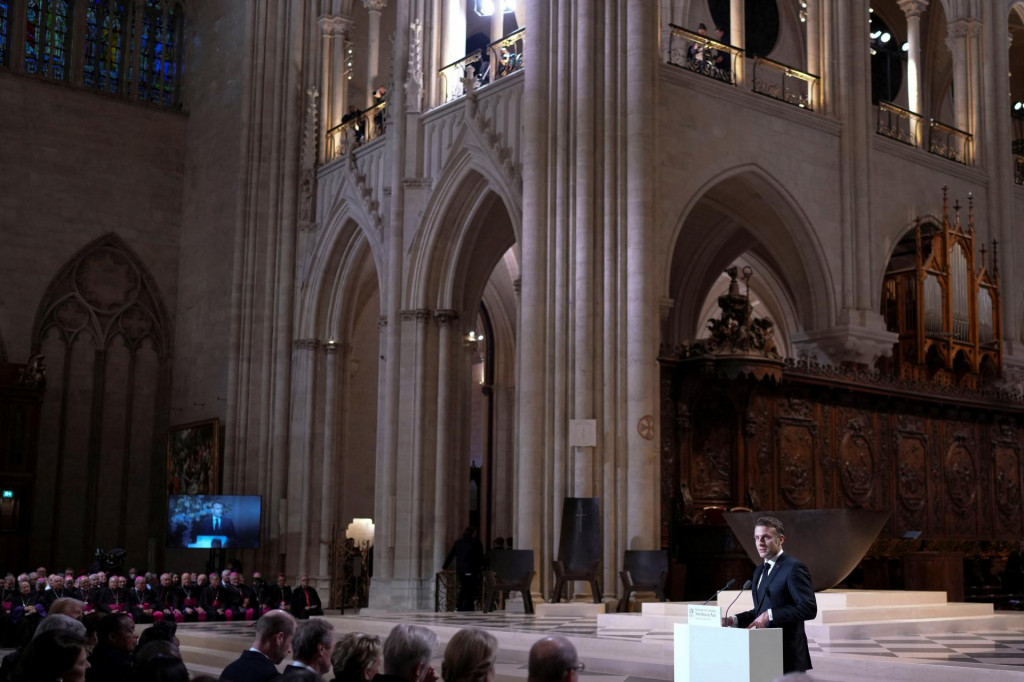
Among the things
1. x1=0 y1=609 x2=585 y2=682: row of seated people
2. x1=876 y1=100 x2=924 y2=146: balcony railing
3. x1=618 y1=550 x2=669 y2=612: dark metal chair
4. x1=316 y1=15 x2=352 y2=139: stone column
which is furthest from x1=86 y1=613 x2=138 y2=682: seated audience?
x1=316 y1=15 x2=352 y2=139: stone column

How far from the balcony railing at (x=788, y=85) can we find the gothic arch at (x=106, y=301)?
1116cm

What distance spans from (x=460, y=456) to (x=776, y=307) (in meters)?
8.56

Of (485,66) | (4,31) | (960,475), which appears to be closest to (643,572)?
(960,475)

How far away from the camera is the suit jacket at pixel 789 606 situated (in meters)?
5.30

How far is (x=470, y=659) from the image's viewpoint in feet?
12.1

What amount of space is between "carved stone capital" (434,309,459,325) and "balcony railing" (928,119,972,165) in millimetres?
7241

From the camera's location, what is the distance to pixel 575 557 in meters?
12.8

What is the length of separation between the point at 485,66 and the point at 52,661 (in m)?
13.4

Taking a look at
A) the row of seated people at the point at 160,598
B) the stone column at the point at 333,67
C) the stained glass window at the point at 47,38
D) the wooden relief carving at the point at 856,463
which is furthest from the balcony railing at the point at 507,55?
the stained glass window at the point at 47,38

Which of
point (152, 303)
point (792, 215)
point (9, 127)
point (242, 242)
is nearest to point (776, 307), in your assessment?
point (792, 215)

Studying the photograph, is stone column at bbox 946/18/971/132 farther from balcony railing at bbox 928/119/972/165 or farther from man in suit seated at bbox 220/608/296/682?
man in suit seated at bbox 220/608/296/682

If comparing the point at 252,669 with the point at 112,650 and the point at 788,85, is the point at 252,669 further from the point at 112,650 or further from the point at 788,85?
the point at 788,85

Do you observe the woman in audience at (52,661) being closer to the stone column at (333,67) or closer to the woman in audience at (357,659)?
the woman in audience at (357,659)

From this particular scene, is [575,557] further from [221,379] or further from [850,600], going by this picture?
[221,379]
